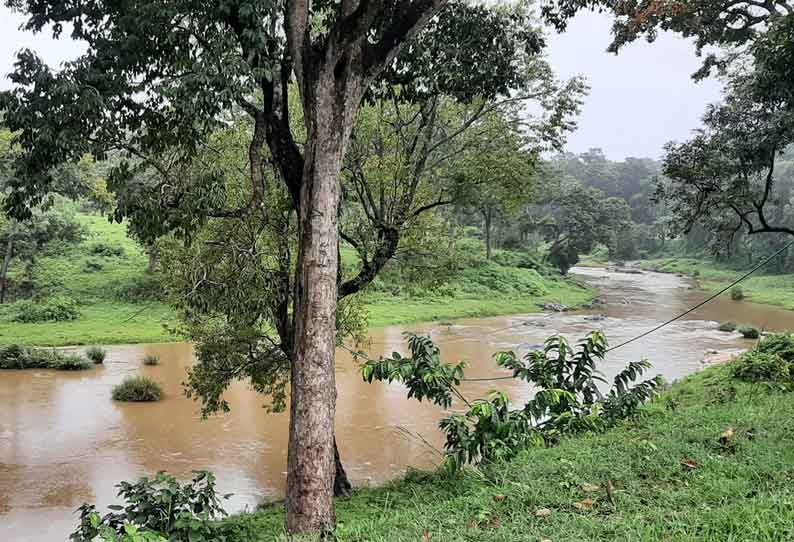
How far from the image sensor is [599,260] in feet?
199

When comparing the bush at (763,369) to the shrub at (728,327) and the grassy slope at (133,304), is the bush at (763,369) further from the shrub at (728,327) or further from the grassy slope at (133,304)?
the shrub at (728,327)

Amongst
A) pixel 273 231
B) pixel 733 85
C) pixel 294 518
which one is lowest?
pixel 294 518

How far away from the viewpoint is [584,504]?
4.07m

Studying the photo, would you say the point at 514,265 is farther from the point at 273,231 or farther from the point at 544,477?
the point at 544,477

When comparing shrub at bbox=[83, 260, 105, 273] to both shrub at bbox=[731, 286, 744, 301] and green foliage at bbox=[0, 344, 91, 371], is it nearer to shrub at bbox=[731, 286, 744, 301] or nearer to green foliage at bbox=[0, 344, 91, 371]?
green foliage at bbox=[0, 344, 91, 371]

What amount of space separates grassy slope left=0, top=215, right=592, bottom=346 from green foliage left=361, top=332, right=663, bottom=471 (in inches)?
357

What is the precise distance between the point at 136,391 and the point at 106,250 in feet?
63.5

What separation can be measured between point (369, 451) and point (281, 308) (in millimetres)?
4168

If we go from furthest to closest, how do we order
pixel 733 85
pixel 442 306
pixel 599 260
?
1. pixel 599 260
2. pixel 442 306
3. pixel 733 85

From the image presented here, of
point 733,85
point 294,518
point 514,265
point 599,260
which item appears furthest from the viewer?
point 599,260

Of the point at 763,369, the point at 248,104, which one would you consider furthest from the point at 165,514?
the point at 763,369

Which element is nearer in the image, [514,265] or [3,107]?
[3,107]

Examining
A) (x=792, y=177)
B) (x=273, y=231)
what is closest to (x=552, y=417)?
(x=273, y=231)

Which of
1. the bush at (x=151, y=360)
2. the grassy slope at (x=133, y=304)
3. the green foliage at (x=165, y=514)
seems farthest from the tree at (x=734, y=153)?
the bush at (x=151, y=360)
